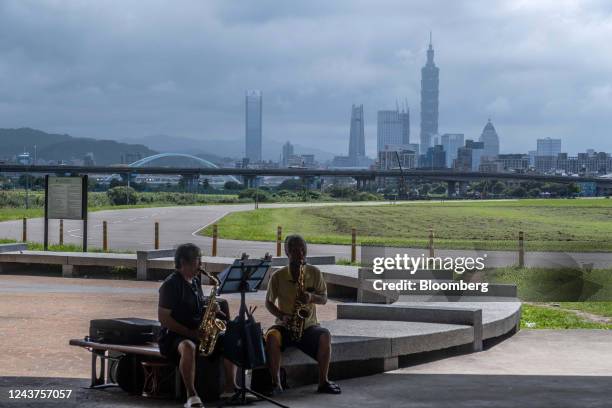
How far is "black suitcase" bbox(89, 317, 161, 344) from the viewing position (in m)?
9.34

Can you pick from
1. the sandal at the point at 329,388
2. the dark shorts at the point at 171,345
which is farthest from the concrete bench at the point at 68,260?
the dark shorts at the point at 171,345

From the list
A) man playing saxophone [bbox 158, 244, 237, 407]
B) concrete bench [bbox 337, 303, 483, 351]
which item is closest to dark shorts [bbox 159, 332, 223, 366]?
man playing saxophone [bbox 158, 244, 237, 407]

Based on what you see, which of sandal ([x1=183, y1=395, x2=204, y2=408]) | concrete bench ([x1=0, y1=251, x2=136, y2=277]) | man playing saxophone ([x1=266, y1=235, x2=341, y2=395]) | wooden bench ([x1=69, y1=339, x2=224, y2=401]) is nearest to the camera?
sandal ([x1=183, y1=395, x2=204, y2=408])

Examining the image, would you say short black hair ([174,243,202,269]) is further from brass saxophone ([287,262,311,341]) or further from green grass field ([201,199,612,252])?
green grass field ([201,199,612,252])

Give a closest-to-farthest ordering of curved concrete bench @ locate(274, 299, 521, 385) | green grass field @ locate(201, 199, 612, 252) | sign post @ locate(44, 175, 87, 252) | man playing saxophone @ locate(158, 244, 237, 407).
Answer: man playing saxophone @ locate(158, 244, 237, 407), curved concrete bench @ locate(274, 299, 521, 385), sign post @ locate(44, 175, 87, 252), green grass field @ locate(201, 199, 612, 252)

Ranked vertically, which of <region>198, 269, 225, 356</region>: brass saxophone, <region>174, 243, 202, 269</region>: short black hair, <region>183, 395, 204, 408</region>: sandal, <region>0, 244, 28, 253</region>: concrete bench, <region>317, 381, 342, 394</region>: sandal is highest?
<region>174, 243, 202, 269</region>: short black hair

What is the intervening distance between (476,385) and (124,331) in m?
3.36

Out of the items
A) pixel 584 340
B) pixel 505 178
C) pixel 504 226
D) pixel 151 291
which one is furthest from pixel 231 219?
pixel 505 178

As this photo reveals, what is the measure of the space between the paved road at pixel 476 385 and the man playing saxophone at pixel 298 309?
413mm

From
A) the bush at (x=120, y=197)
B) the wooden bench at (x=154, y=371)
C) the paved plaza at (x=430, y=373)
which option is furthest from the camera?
the bush at (x=120, y=197)

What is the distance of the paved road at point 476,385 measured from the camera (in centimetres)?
892

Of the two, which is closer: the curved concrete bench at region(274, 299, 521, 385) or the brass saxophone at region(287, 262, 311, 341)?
the brass saxophone at region(287, 262, 311, 341)

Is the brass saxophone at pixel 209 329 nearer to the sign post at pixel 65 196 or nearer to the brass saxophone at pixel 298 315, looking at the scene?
the brass saxophone at pixel 298 315

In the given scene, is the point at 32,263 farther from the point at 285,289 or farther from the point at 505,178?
the point at 505,178
